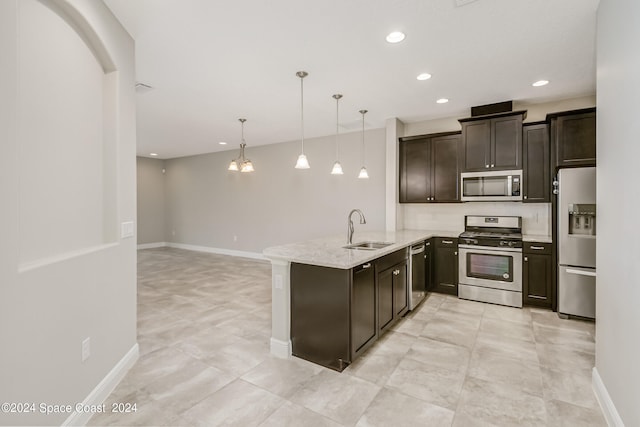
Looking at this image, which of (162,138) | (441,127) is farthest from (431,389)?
(162,138)

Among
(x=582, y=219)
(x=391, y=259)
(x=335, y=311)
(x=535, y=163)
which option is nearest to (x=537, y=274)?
(x=582, y=219)

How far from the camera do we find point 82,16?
182 cm

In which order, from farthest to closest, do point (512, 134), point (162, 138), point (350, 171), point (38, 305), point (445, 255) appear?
point (162, 138) → point (350, 171) → point (445, 255) → point (512, 134) → point (38, 305)

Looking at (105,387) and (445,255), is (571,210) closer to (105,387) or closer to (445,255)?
(445,255)

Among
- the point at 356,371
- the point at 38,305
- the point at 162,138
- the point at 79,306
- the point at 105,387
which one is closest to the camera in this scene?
the point at 38,305

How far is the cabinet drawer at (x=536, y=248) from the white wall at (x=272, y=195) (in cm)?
231

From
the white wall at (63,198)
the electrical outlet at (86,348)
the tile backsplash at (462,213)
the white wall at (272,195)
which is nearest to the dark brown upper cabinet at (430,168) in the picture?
the tile backsplash at (462,213)

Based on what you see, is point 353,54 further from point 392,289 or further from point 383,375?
point 383,375

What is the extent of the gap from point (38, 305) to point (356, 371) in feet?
6.98

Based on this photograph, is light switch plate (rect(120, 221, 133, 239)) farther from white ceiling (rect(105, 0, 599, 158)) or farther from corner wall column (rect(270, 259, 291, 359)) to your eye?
white ceiling (rect(105, 0, 599, 158))

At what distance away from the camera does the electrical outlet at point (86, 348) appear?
1827mm

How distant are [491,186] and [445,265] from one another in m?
1.32

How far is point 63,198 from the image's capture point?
1.77 meters

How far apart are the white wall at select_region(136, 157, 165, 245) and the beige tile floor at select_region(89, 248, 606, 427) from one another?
18.9 feet
